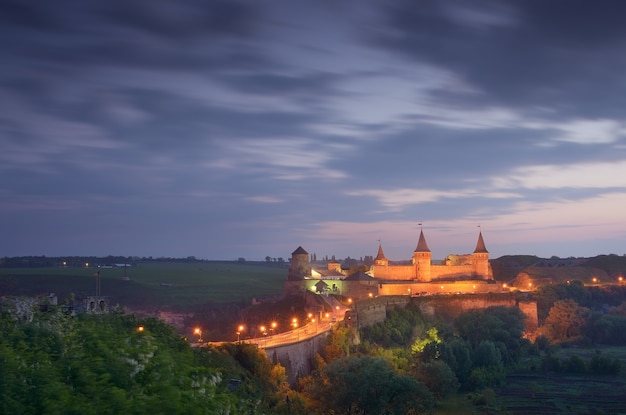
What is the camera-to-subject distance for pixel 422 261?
9875cm

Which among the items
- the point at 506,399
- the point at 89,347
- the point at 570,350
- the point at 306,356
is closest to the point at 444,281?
the point at 570,350

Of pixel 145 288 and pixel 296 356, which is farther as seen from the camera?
pixel 145 288

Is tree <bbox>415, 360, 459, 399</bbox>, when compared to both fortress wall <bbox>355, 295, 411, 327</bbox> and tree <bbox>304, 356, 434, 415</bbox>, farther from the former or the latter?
fortress wall <bbox>355, 295, 411, 327</bbox>

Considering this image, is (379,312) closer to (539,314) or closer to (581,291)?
(539,314)

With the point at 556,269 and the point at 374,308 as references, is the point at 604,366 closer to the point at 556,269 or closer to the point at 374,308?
the point at 374,308

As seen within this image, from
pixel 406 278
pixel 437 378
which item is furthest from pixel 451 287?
→ pixel 437 378

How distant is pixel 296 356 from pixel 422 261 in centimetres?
5384

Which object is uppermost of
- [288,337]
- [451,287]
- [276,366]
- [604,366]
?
[451,287]

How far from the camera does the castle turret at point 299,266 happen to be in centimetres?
9388

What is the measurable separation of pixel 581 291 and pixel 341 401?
78.9 metres

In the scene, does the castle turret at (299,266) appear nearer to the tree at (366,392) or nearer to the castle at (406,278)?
the castle at (406,278)

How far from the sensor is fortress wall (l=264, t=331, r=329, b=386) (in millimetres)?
44250

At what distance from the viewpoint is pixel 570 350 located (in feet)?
260

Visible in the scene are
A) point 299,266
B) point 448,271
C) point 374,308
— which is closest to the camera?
point 374,308
